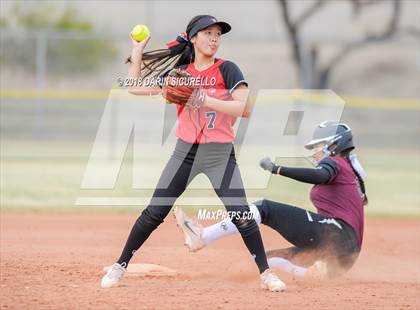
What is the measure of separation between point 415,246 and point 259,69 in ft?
58.9

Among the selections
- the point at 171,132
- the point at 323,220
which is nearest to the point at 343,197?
the point at 323,220

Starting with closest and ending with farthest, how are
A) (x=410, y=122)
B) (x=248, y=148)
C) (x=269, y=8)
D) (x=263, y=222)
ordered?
(x=263, y=222) → (x=248, y=148) → (x=410, y=122) → (x=269, y=8)

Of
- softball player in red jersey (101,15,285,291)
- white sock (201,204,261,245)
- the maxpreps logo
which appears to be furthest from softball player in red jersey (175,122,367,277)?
the maxpreps logo

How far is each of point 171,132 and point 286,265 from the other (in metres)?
10.7

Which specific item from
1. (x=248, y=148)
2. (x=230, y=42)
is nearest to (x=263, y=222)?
(x=248, y=148)

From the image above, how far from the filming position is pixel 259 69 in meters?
27.0

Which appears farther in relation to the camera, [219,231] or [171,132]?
[171,132]

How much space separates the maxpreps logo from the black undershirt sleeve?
320 inches

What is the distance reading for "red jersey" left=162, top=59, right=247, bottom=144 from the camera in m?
6.09

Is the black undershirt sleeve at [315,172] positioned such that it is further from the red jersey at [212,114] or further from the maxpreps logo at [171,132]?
the maxpreps logo at [171,132]

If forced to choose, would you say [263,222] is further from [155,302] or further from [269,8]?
[269,8]

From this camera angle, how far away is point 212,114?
616 centimetres

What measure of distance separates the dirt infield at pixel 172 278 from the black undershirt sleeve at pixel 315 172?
0.88 m

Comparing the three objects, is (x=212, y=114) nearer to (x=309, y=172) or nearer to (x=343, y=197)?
(x=309, y=172)
